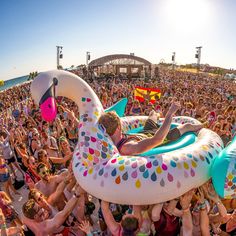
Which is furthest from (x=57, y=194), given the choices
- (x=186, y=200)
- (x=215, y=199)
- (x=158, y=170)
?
(x=215, y=199)

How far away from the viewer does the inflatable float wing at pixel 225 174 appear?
8.20 ft

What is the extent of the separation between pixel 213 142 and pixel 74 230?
1.94m

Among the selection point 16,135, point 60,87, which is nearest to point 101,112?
point 60,87

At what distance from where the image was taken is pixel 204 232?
2357 mm

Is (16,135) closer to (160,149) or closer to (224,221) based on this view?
(160,149)

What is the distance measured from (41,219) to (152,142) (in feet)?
4.50

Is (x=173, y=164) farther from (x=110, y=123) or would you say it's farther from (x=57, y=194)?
(x=57, y=194)

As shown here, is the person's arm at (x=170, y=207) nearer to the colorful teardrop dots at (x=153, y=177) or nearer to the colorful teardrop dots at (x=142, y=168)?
the colorful teardrop dots at (x=153, y=177)

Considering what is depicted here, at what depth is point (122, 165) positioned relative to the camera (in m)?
2.68

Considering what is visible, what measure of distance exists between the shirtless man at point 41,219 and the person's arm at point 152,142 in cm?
90

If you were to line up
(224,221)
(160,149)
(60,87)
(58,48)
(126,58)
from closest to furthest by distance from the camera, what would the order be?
1. (224,221)
2. (160,149)
3. (60,87)
4. (126,58)
5. (58,48)

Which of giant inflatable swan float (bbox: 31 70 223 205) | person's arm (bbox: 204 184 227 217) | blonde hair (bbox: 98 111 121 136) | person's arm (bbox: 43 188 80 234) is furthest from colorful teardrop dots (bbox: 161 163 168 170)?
person's arm (bbox: 43 188 80 234)

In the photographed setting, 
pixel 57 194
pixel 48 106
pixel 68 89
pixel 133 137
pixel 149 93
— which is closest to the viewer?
pixel 57 194

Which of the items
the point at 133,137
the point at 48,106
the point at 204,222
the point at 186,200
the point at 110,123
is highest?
the point at 48,106
